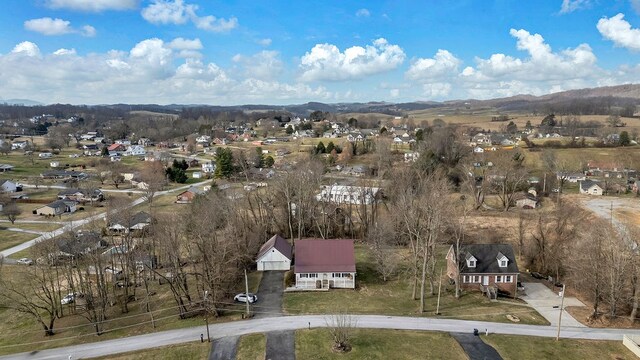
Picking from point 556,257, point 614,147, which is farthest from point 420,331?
point 614,147

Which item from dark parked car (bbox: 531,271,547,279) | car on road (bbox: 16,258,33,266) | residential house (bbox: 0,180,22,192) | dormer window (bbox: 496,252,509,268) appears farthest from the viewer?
residential house (bbox: 0,180,22,192)

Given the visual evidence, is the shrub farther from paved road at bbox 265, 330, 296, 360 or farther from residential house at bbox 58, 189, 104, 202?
residential house at bbox 58, 189, 104, 202

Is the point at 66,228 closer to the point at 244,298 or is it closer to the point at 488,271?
the point at 244,298

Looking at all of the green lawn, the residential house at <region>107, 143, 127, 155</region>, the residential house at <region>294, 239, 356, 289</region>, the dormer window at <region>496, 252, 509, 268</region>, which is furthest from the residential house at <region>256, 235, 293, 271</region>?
the residential house at <region>107, 143, 127, 155</region>

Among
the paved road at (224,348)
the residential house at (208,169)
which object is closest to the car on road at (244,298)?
the paved road at (224,348)

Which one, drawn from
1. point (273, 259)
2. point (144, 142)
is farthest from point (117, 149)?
point (273, 259)

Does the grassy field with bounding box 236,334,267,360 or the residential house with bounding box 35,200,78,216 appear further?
the residential house with bounding box 35,200,78,216
